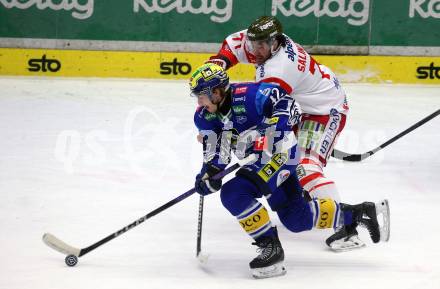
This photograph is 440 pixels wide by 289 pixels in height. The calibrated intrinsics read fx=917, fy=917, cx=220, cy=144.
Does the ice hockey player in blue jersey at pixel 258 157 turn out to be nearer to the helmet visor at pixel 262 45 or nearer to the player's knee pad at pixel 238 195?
the player's knee pad at pixel 238 195

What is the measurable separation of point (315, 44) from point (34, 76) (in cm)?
306

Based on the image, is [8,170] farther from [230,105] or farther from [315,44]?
[315,44]

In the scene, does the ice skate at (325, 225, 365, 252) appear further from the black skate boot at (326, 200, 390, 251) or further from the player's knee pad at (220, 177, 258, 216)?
the player's knee pad at (220, 177, 258, 216)

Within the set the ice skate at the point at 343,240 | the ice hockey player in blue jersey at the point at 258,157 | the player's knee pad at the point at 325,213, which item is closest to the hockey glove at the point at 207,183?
the ice hockey player in blue jersey at the point at 258,157

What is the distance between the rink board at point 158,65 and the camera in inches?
380

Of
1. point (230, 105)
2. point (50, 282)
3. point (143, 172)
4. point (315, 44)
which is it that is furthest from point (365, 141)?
point (50, 282)

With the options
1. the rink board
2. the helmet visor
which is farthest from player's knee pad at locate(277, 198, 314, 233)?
the rink board

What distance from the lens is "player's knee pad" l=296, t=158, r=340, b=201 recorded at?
4.92 m

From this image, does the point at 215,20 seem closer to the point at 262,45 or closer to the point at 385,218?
the point at 262,45

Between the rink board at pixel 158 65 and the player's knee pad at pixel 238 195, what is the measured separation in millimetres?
5582

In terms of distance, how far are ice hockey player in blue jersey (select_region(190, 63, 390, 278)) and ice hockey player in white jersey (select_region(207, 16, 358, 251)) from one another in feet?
0.94

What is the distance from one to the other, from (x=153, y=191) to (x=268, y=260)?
180cm

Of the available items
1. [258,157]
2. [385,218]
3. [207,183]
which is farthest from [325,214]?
[207,183]

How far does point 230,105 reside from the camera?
4445 mm
